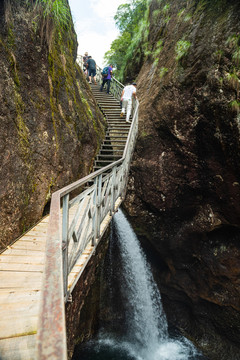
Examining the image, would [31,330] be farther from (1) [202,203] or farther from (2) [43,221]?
(1) [202,203]

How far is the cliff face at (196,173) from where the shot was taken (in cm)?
568

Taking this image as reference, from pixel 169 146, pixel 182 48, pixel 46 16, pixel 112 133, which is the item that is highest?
pixel 182 48

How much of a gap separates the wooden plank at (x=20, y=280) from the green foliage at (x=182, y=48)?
7440 mm

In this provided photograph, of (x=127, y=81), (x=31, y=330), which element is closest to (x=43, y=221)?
(x=31, y=330)

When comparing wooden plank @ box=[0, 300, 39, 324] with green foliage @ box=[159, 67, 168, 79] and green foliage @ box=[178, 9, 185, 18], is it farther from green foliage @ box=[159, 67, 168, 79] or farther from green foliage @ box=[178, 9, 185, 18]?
green foliage @ box=[178, 9, 185, 18]

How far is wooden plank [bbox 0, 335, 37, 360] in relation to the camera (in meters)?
1.30

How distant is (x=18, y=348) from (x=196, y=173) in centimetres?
637

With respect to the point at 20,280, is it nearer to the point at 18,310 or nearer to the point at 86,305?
the point at 18,310

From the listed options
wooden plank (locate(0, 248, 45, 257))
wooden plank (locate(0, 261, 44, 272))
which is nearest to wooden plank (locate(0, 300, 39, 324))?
wooden plank (locate(0, 261, 44, 272))

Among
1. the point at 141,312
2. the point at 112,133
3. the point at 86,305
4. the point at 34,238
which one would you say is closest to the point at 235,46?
the point at 112,133

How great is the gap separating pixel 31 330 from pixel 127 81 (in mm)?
14072

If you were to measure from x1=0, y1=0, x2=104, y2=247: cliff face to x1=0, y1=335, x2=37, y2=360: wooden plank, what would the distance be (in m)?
2.04

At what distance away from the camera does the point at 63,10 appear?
4.80 metres

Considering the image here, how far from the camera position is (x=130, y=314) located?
7406mm
